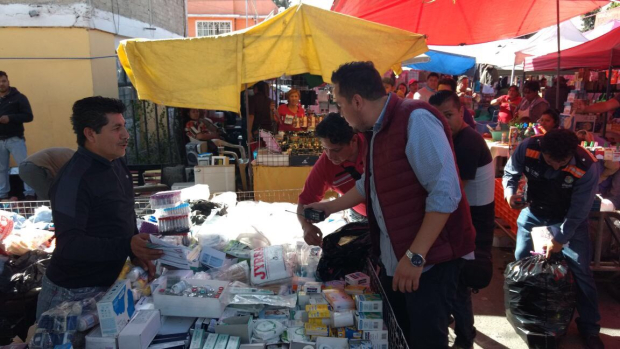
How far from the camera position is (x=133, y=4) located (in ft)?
33.6

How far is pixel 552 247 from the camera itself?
3258mm

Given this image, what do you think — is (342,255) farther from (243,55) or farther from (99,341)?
(243,55)

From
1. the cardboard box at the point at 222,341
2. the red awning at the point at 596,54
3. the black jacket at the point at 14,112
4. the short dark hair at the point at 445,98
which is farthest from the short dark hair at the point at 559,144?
the black jacket at the point at 14,112

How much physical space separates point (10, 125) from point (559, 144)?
7.86 meters

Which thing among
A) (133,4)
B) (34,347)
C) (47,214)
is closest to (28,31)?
(133,4)

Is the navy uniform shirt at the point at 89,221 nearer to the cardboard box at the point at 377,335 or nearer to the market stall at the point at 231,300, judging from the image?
the market stall at the point at 231,300

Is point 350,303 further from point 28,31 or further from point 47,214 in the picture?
point 28,31

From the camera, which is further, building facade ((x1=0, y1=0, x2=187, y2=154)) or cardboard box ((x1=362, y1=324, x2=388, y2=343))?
building facade ((x1=0, y1=0, x2=187, y2=154))

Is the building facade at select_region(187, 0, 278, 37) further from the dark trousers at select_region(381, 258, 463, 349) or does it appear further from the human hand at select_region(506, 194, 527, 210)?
the dark trousers at select_region(381, 258, 463, 349)

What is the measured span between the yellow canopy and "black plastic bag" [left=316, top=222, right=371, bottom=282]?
243 centimetres

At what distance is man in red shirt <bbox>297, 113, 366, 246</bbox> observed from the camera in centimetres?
268

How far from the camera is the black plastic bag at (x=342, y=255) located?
8.42 feet

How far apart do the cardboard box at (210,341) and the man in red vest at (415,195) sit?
2.85 feet

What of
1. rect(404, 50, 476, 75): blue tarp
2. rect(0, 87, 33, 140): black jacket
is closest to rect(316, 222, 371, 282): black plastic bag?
rect(0, 87, 33, 140): black jacket
